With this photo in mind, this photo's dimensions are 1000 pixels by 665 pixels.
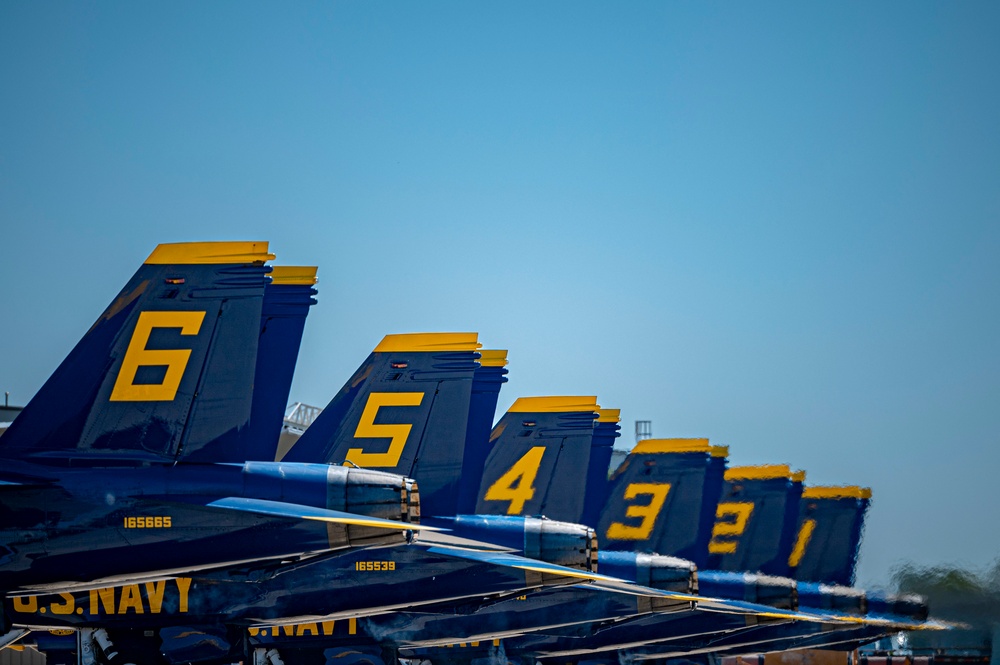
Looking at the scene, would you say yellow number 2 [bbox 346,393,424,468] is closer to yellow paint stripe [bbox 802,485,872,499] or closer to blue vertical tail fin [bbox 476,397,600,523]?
blue vertical tail fin [bbox 476,397,600,523]

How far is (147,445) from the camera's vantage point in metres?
15.2

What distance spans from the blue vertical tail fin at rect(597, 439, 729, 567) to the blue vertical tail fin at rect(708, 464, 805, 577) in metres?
2.63

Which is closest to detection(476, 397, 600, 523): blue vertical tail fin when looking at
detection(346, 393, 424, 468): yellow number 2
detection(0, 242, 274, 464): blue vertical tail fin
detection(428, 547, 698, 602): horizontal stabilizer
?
detection(428, 547, 698, 602): horizontal stabilizer

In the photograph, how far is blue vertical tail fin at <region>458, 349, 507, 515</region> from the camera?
70.4 ft

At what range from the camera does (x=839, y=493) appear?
3584cm

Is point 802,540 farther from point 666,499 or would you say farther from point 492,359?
point 492,359

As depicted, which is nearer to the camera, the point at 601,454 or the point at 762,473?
the point at 601,454

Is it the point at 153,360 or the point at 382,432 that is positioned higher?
the point at 153,360

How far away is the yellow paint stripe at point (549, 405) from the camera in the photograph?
25.4 meters

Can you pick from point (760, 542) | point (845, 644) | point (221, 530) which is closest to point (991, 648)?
point (845, 644)

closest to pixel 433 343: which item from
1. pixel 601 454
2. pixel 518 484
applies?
pixel 518 484

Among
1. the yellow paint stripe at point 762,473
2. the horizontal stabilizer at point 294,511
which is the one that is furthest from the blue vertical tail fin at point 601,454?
the horizontal stabilizer at point 294,511

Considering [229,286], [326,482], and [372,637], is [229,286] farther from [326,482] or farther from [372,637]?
[372,637]

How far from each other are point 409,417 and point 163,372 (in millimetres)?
5630
